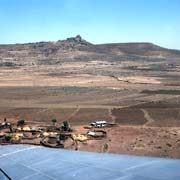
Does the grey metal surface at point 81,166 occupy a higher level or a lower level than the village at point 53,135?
higher

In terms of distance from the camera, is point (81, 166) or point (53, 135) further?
point (53, 135)

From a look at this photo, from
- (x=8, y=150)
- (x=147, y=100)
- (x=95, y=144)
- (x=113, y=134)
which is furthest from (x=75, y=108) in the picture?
(x=8, y=150)

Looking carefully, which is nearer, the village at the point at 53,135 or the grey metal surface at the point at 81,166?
the grey metal surface at the point at 81,166

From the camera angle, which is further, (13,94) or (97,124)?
(13,94)

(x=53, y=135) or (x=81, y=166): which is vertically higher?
(x=81, y=166)

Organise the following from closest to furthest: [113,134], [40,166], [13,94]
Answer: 1. [40,166]
2. [113,134]
3. [13,94]

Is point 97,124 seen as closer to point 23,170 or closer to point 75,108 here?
point 75,108

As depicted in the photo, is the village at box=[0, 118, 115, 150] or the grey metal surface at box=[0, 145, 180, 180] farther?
the village at box=[0, 118, 115, 150]

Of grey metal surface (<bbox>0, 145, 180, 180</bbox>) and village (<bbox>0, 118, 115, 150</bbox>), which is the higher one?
grey metal surface (<bbox>0, 145, 180, 180</bbox>)
